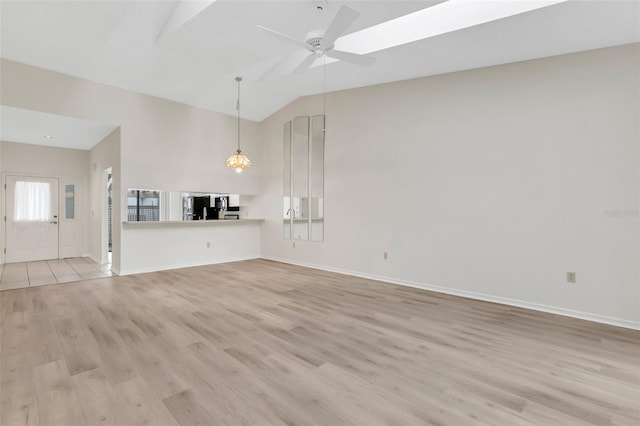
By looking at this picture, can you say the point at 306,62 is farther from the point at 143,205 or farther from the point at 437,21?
the point at 143,205

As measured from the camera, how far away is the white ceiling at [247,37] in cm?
322

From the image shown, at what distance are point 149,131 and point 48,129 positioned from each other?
1.81 m

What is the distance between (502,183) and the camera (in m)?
4.21

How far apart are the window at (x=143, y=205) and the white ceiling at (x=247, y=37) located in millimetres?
1880

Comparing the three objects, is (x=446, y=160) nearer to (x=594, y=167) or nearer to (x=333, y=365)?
(x=594, y=167)

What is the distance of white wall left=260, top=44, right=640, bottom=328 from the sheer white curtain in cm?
681

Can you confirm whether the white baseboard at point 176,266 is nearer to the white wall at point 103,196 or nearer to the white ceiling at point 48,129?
the white wall at point 103,196

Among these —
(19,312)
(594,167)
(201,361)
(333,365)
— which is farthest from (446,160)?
(19,312)

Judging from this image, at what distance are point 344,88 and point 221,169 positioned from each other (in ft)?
10.4

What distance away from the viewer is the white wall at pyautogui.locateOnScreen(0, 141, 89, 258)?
700 cm

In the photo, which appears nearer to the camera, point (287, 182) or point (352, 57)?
point (352, 57)

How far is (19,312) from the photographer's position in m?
3.72

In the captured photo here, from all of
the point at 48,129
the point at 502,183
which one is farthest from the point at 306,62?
the point at 48,129

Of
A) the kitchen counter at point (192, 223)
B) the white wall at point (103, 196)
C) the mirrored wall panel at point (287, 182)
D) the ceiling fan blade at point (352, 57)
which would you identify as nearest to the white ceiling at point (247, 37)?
the ceiling fan blade at point (352, 57)
